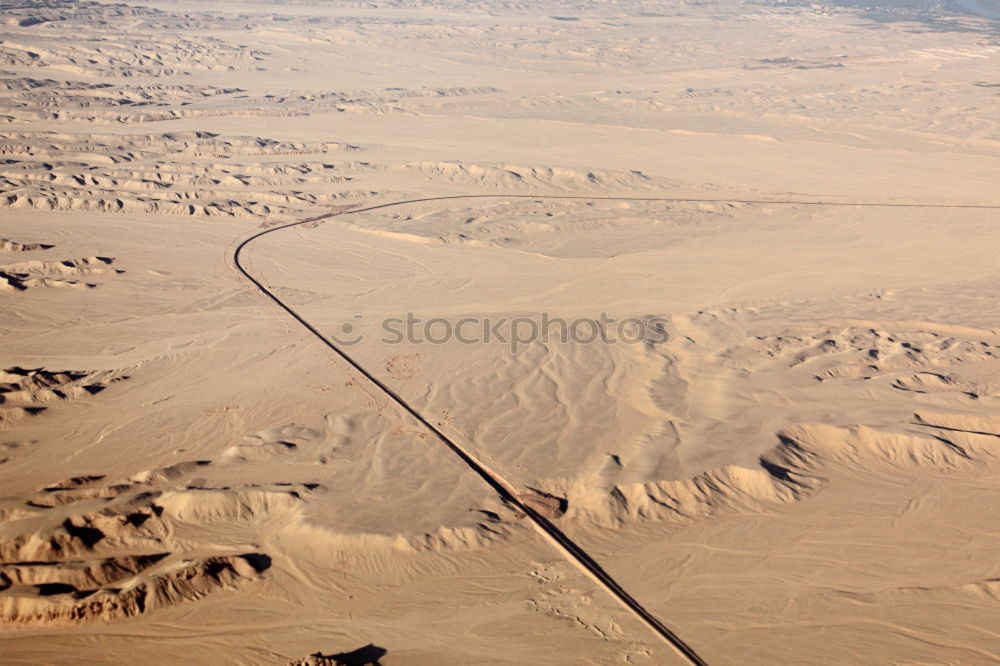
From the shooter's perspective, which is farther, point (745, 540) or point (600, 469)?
point (600, 469)

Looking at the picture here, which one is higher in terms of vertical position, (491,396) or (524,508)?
(491,396)

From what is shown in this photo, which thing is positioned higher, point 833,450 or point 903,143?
point 903,143

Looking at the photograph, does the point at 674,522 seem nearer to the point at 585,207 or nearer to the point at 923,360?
the point at 923,360

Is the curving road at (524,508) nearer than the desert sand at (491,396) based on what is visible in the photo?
Yes

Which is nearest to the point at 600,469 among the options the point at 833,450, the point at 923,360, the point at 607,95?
the point at 833,450

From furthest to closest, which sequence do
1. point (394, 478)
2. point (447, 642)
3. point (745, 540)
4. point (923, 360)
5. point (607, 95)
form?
point (607, 95)
point (923, 360)
point (394, 478)
point (745, 540)
point (447, 642)

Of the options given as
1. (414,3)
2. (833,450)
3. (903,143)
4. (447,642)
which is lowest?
(447,642)

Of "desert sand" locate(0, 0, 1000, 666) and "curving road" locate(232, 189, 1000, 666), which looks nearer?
"curving road" locate(232, 189, 1000, 666)

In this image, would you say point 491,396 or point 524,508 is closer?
point 524,508
